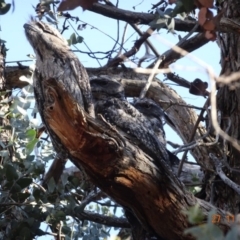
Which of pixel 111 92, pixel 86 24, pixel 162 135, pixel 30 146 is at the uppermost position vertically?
pixel 86 24

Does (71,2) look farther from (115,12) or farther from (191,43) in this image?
(191,43)

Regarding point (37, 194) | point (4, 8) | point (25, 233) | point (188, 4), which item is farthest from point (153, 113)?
point (188, 4)

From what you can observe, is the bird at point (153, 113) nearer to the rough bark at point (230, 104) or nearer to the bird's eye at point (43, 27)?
the rough bark at point (230, 104)

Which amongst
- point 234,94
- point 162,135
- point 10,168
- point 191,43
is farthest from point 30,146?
point 191,43

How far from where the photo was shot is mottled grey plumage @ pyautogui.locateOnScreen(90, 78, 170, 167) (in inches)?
92.9

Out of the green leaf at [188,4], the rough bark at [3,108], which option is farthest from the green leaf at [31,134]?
the green leaf at [188,4]

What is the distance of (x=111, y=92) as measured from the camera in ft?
8.81

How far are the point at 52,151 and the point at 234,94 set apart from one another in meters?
0.87

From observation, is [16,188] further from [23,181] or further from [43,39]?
[43,39]

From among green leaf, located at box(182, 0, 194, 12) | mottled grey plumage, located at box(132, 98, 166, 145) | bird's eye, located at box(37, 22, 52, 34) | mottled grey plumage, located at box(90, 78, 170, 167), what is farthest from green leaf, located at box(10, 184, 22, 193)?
green leaf, located at box(182, 0, 194, 12)

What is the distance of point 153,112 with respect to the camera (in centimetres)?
274

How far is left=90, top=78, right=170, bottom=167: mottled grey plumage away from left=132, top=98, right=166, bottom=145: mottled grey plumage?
0.12m

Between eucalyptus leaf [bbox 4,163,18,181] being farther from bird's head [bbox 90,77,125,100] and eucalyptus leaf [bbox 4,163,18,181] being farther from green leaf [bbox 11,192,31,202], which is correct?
bird's head [bbox 90,77,125,100]

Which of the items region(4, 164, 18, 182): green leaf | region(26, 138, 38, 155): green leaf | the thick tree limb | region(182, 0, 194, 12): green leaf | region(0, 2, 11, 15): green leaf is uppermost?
region(0, 2, 11, 15): green leaf
